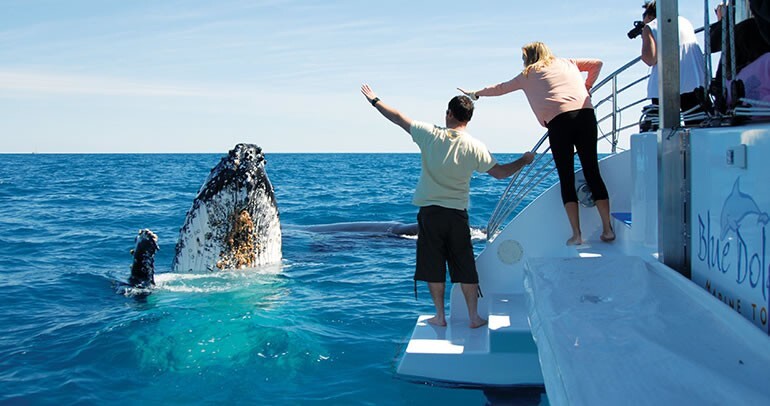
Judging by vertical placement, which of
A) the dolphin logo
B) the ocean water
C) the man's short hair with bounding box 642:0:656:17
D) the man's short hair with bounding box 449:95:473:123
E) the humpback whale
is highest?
the man's short hair with bounding box 642:0:656:17

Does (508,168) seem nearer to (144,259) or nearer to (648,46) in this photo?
(648,46)

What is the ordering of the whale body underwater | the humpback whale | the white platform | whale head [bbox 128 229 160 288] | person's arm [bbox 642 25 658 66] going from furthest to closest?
the humpback whale, the whale body underwater, whale head [bbox 128 229 160 288], the white platform, person's arm [bbox 642 25 658 66]

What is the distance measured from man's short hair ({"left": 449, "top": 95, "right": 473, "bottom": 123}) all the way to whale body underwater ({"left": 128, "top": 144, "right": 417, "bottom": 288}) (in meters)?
3.97

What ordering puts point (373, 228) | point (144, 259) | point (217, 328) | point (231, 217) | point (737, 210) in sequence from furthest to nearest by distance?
1. point (373, 228)
2. point (231, 217)
3. point (144, 259)
4. point (217, 328)
5. point (737, 210)

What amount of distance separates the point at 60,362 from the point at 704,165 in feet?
18.1

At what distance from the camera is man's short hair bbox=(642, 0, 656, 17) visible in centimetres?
549

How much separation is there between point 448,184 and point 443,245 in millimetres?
486

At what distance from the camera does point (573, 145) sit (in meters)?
5.93

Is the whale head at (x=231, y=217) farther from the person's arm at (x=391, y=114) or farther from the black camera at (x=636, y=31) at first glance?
the black camera at (x=636, y=31)

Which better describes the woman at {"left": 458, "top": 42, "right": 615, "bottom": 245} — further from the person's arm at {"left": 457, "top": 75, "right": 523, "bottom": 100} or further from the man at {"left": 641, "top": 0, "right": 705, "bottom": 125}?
the man at {"left": 641, "top": 0, "right": 705, "bottom": 125}

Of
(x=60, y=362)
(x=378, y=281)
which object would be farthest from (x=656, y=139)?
(x=378, y=281)

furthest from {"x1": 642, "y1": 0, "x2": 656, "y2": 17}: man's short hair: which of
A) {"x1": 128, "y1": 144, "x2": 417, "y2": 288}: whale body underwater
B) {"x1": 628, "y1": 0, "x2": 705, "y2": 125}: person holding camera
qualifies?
{"x1": 128, "y1": 144, "x2": 417, "y2": 288}: whale body underwater

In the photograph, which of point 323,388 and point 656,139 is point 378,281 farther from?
point 656,139

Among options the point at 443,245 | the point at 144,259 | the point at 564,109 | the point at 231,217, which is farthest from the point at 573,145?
the point at 144,259
